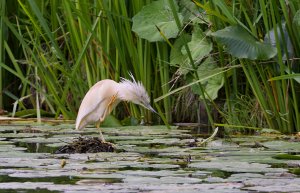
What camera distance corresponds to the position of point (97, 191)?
345 centimetres

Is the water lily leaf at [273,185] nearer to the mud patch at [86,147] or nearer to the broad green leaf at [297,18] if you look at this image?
the mud patch at [86,147]

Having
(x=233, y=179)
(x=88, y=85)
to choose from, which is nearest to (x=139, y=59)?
(x=88, y=85)

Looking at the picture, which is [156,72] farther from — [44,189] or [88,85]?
[44,189]

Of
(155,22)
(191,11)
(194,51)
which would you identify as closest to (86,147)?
(194,51)

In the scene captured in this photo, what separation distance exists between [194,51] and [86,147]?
1.90 m

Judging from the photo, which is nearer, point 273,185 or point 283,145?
point 273,185

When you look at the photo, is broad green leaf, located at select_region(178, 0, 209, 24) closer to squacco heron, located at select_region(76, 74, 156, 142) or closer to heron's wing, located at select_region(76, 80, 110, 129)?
squacco heron, located at select_region(76, 74, 156, 142)

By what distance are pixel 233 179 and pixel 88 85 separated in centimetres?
394

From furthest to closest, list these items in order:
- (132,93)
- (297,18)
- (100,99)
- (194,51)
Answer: (194,51) < (132,93) < (100,99) < (297,18)

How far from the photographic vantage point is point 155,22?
23.7ft

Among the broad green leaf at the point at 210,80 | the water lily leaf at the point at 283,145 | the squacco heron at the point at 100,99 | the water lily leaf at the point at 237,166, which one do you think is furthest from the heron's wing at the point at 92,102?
the water lily leaf at the point at 237,166

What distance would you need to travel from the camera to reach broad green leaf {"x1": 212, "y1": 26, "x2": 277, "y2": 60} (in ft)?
19.7

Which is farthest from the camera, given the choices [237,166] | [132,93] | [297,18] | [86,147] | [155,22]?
[155,22]

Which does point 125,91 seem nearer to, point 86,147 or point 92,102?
point 92,102
